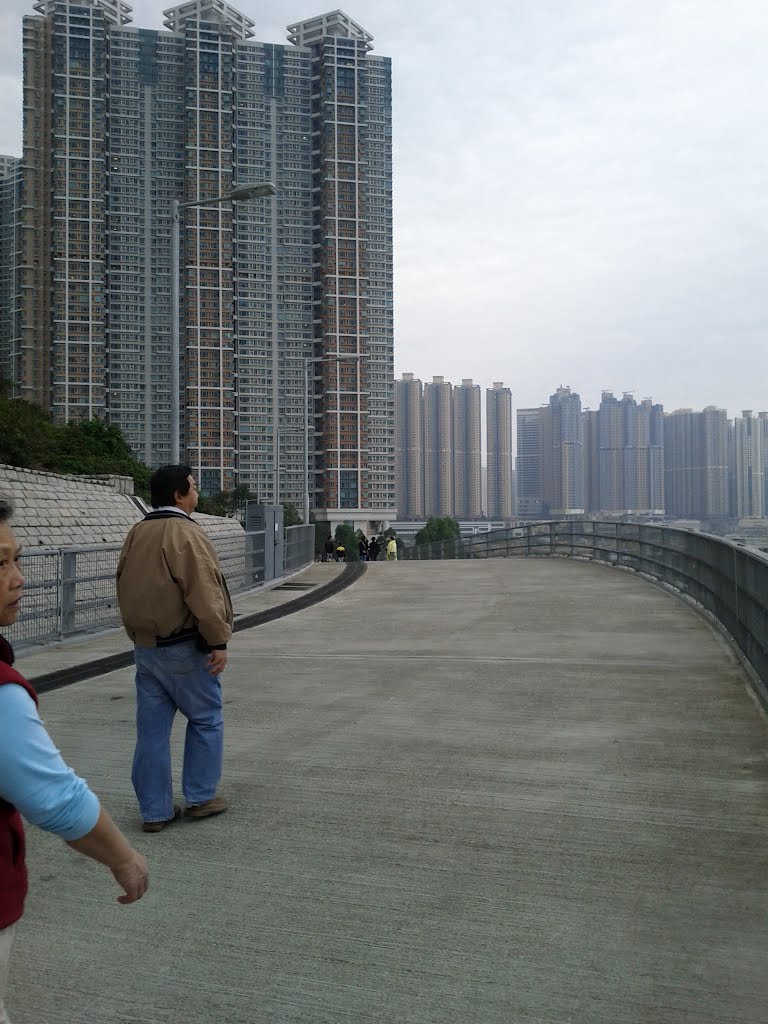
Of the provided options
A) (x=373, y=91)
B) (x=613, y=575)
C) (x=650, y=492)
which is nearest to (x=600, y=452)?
(x=650, y=492)

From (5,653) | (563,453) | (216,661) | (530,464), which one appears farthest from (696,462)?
(5,653)

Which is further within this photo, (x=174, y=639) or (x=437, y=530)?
(x=437, y=530)

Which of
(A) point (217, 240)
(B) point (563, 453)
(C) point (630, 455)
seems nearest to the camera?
(C) point (630, 455)

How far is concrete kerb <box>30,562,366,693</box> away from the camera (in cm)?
891

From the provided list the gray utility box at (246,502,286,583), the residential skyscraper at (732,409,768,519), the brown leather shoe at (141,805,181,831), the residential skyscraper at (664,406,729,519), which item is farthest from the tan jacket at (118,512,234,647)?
the residential skyscraper at (664,406,729,519)

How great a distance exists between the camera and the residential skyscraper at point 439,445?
167 metres

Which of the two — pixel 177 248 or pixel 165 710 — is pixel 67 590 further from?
pixel 177 248

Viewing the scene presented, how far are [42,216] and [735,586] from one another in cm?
11072

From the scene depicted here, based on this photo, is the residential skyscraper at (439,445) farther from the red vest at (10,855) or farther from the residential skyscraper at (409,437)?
the red vest at (10,855)

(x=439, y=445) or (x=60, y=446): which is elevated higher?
(x=439, y=445)

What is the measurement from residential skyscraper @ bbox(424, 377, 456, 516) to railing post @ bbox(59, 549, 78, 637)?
156 m

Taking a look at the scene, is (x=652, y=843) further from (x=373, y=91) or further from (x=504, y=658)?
(x=373, y=91)

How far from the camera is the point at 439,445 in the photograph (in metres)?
168

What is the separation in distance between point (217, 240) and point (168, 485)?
10689cm
